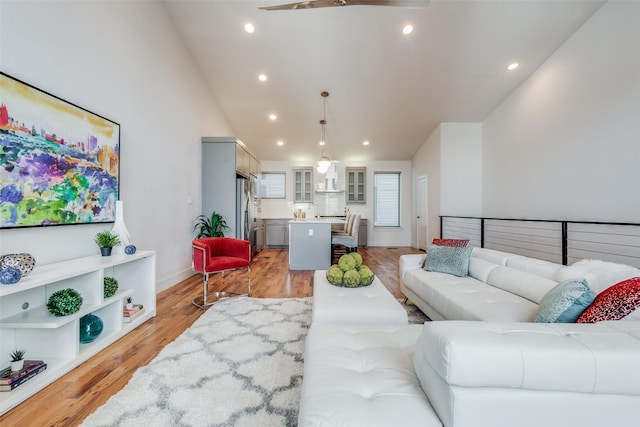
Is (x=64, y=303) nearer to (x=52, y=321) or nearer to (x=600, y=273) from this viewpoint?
(x=52, y=321)

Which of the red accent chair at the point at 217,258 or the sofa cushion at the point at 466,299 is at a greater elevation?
the red accent chair at the point at 217,258

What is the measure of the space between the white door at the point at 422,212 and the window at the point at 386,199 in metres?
0.74

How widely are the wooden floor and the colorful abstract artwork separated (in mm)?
1085

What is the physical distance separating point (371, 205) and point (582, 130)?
4.79 meters

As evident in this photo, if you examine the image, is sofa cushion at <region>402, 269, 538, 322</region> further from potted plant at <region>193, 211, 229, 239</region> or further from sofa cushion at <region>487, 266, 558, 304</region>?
potted plant at <region>193, 211, 229, 239</region>

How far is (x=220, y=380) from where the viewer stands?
163 centimetres

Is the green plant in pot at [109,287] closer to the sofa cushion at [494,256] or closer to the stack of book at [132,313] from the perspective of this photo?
the stack of book at [132,313]

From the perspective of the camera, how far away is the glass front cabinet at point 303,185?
7797 mm

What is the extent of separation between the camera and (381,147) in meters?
7.07

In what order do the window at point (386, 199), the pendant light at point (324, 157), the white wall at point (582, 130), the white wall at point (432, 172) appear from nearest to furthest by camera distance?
the white wall at point (582, 130) → the pendant light at point (324, 157) → the white wall at point (432, 172) → the window at point (386, 199)

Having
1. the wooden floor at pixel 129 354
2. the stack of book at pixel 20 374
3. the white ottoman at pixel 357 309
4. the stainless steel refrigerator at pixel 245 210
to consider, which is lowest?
the wooden floor at pixel 129 354

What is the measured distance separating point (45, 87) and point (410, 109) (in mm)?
5457

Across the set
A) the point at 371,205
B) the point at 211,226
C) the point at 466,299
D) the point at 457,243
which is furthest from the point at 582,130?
the point at 211,226

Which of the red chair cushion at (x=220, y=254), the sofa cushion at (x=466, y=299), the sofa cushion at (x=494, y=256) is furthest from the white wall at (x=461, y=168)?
the red chair cushion at (x=220, y=254)
